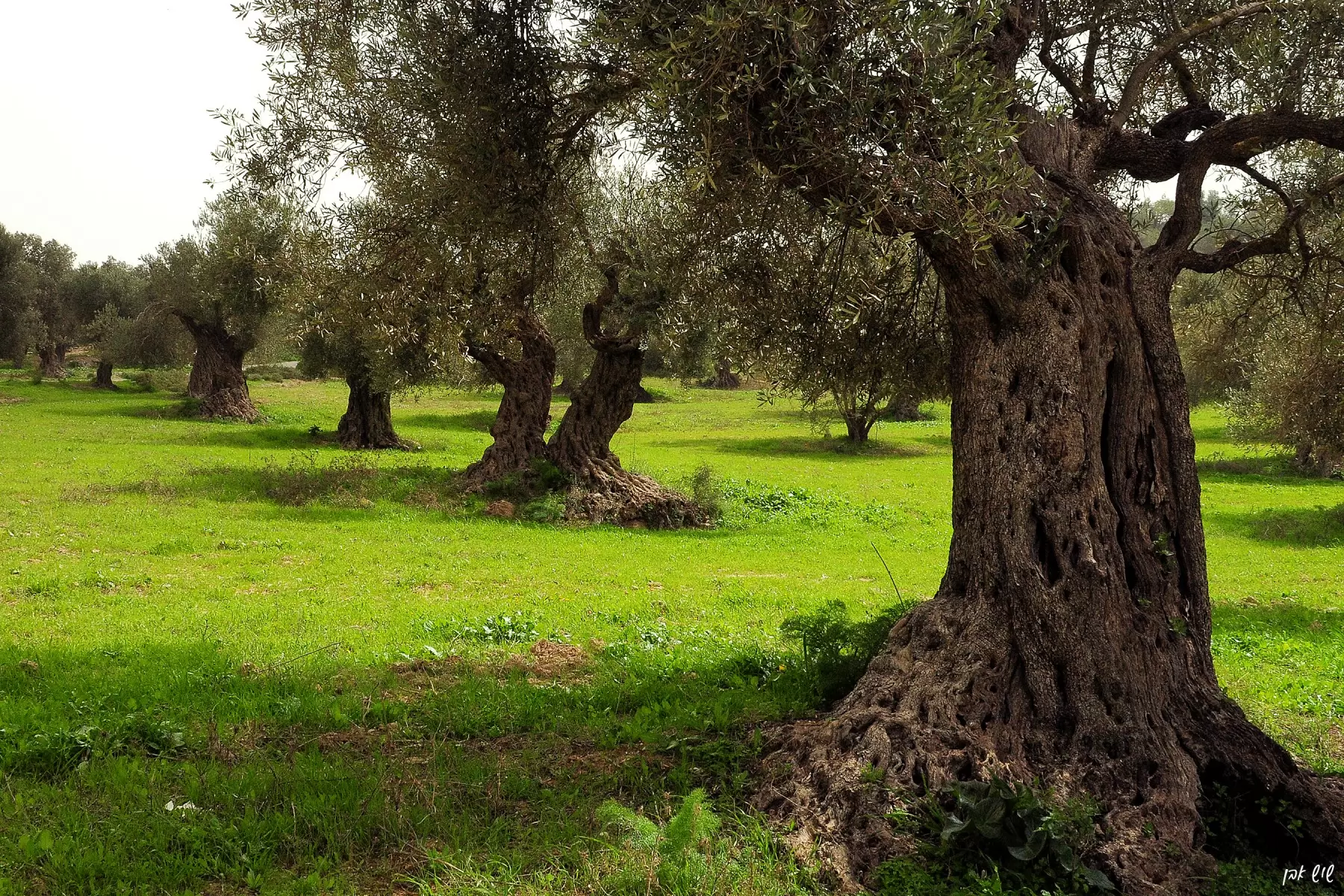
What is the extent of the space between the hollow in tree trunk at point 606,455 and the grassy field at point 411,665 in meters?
1.20

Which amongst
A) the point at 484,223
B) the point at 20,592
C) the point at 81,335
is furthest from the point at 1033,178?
the point at 81,335

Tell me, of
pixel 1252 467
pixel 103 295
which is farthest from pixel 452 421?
pixel 1252 467

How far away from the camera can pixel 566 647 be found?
10133mm

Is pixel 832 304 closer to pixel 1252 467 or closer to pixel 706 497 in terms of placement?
pixel 706 497

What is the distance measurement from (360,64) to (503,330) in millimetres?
3336

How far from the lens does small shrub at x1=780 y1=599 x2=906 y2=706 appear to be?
7.85m

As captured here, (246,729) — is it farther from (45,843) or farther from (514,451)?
(514,451)

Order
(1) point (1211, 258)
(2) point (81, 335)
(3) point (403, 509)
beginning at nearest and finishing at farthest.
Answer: (1) point (1211, 258), (3) point (403, 509), (2) point (81, 335)

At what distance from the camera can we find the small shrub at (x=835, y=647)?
7.85m

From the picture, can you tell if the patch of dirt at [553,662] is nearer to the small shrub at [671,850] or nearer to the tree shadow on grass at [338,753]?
the tree shadow on grass at [338,753]

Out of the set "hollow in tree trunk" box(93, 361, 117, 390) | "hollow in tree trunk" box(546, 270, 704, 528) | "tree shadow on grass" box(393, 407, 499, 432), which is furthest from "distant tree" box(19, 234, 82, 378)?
"hollow in tree trunk" box(546, 270, 704, 528)

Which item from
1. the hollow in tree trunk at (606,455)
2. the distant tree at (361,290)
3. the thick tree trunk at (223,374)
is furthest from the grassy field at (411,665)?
the thick tree trunk at (223,374)

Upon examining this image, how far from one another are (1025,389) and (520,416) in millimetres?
17283

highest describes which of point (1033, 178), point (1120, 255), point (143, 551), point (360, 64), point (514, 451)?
point (360, 64)
